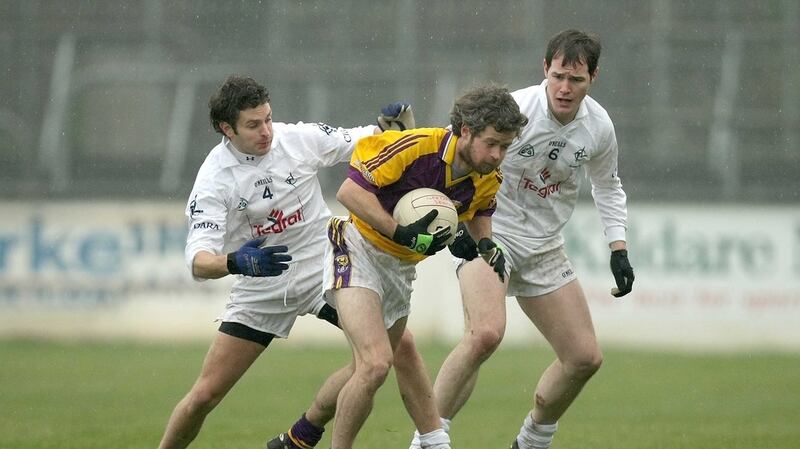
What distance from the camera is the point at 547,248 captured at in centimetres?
732

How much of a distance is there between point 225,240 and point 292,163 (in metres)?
0.54

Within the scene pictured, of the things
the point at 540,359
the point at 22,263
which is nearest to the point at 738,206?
the point at 540,359

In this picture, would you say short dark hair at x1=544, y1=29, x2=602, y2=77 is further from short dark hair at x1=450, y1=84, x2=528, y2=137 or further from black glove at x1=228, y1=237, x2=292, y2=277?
black glove at x1=228, y1=237, x2=292, y2=277

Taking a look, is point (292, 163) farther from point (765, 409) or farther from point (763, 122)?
point (763, 122)

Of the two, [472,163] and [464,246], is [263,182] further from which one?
[472,163]

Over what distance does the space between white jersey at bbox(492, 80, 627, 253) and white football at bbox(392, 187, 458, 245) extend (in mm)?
924

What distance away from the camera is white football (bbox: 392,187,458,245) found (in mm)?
6235

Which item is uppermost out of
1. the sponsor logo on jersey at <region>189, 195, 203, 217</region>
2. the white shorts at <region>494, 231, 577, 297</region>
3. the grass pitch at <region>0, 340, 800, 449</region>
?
the sponsor logo on jersey at <region>189, 195, 203, 217</region>

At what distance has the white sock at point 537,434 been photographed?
7.33 metres

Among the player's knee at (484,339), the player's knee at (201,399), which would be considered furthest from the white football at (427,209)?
the player's knee at (201,399)

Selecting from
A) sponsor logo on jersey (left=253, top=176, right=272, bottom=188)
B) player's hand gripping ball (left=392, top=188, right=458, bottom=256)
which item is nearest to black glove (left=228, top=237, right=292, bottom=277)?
player's hand gripping ball (left=392, top=188, right=458, bottom=256)

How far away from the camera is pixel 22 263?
1466 centimetres

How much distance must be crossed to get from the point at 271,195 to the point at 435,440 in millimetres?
1542

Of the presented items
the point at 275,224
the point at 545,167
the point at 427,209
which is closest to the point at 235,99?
the point at 275,224
